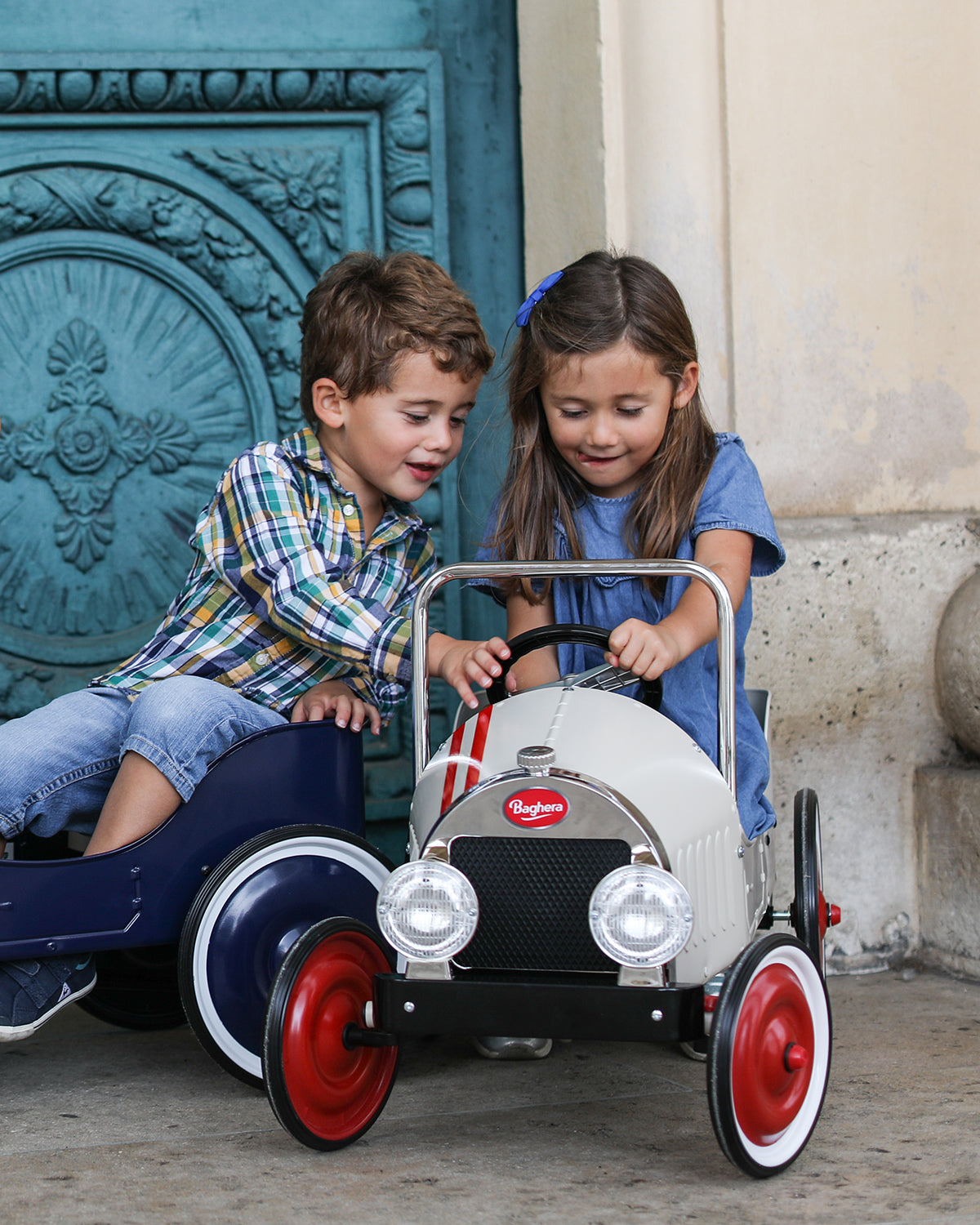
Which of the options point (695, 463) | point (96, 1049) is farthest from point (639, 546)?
point (96, 1049)

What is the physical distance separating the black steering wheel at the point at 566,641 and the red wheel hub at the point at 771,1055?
1.44ft

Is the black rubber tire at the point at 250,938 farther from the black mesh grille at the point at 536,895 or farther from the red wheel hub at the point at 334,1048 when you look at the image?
the black mesh grille at the point at 536,895

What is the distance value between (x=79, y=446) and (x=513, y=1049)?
1.47 meters

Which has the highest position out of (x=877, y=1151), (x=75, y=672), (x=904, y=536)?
(x=904, y=536)

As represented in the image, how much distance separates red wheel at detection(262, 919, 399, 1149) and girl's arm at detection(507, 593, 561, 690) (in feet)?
1.87

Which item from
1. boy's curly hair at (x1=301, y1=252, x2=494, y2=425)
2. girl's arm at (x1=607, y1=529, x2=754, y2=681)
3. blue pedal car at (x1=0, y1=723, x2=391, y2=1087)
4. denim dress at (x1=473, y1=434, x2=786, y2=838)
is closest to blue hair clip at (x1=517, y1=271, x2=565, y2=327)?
boy's curly hair at (x1=301, y1=252, x2=494, y2=425)

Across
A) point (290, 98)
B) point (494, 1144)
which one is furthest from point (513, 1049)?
point (290, 98)

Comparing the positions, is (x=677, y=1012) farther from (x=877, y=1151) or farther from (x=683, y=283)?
(x=683, y=283)

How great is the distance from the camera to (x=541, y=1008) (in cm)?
160

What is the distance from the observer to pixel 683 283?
2676 millimetres

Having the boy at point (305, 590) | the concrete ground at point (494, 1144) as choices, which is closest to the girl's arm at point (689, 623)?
the boy at point (305, 590)

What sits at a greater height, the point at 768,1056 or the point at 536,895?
the point at 536,895

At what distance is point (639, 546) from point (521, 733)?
601mm

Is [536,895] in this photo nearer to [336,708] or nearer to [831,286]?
[336,708]
